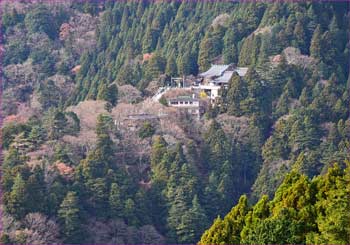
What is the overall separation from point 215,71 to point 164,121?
4.98 metres

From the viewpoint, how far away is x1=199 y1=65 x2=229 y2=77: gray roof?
35031 mm

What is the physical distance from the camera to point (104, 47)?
43.0m

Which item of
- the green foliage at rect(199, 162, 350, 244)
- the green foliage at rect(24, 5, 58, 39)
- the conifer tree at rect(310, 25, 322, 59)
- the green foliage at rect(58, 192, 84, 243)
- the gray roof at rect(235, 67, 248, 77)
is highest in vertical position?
the green foliage at rect(24, 5, 58, 39)

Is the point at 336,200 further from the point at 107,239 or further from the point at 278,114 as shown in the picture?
the point at 278,114

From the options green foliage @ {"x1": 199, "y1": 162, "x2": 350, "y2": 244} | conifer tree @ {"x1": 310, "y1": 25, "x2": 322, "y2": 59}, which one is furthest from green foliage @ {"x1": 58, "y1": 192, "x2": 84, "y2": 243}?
conifer tree @ {"x1": 310, "y1": 25, "x2": 322, "y2": 59}

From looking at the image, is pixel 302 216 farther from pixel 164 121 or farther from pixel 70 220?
pixel 164 121

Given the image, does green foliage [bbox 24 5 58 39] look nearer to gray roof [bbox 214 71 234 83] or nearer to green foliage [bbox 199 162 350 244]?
gray roof [bbox 214 71 234 83]

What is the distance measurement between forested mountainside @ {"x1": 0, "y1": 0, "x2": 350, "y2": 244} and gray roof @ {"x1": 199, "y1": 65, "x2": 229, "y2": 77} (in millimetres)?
774

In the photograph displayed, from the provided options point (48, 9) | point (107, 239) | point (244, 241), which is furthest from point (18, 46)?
point (244, 241)

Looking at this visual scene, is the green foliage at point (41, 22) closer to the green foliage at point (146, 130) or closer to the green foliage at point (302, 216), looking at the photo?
the green foliage at point (146, 130)

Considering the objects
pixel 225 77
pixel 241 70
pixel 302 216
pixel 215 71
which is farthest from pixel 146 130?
pixel 302 216

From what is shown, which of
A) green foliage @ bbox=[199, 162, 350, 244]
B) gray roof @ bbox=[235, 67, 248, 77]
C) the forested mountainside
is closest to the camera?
green foliage @ bbox=[199, 162, 350, 244]

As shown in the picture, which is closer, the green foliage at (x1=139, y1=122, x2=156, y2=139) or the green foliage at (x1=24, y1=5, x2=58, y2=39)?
the green foliage at (x1=139, y1=122, x2=156, y2=139)

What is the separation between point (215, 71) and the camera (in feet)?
116
